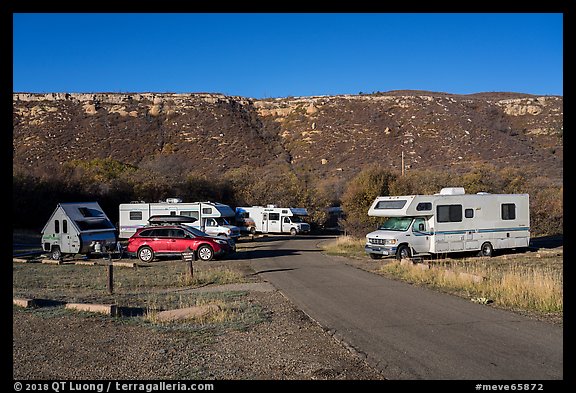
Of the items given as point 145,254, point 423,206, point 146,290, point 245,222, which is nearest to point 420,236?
point 423,206

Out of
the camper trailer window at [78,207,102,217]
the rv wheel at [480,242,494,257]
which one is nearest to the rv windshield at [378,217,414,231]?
the rv wheel at [480,242,494,257]

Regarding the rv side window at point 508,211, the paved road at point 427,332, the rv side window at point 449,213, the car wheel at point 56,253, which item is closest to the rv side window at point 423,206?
the rv side window at point 449,213

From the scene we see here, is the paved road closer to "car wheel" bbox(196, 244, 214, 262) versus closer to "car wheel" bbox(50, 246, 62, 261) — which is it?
"car wheel" bbox(196, 244, 214, 262)

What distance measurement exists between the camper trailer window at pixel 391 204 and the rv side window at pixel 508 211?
183 inches

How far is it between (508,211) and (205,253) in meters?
13.0

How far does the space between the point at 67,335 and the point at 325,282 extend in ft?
28.6

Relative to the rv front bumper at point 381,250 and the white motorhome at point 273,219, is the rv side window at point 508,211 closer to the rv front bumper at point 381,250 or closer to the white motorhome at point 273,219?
the rv front bumper at point 381,250

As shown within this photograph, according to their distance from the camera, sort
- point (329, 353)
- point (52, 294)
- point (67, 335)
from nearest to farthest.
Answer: point (329, 353) < point (67, 335) < point (52, 294)

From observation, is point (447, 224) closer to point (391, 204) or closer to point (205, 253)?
point (391, 204)

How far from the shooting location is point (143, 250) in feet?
82.7
